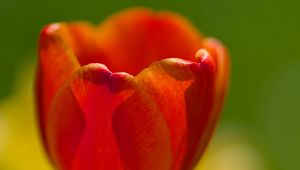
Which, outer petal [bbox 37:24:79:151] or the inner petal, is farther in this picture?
the inner petal

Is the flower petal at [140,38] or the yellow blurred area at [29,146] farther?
the yellow blurred area at [29,146]

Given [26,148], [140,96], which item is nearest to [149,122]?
[140,96]

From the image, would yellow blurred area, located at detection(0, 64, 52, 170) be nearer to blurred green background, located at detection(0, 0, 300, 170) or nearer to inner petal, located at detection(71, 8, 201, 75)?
inner petal, located at detection(71, 8, 201, 75)

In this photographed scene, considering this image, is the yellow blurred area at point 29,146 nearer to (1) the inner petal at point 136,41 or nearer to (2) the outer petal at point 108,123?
(1) the inner petal at point 136,41

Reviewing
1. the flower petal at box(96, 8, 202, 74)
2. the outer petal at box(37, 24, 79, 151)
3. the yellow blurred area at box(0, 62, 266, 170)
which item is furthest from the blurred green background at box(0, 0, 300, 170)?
the outer petal at box(37, 24, 79, 151)

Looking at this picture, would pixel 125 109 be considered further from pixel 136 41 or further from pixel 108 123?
pixel 136 41

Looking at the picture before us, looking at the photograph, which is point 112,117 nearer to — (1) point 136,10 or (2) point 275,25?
(1) point 136,10

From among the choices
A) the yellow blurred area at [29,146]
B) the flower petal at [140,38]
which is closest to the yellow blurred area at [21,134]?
the yellow blurred area at [29,146]

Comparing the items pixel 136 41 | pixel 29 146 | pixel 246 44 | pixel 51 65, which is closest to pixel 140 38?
pixel 136 41
